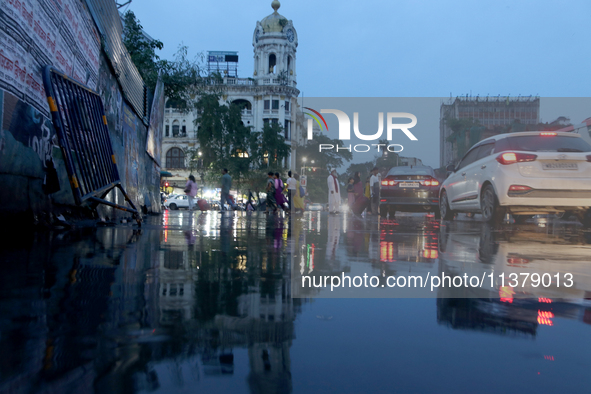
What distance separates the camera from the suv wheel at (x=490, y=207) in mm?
9016

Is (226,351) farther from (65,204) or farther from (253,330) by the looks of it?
(65,204)

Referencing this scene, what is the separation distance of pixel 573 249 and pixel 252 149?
3724 cm

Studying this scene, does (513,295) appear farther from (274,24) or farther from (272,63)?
(274,24)

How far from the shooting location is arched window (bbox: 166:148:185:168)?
68.0 metres

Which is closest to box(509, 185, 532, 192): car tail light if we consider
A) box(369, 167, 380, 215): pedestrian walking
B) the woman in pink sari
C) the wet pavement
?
the wet pavement

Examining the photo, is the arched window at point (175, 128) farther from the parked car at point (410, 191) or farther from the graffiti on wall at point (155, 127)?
the parked car at point (410, 191)

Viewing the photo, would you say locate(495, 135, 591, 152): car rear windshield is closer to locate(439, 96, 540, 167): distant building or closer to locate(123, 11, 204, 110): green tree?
locate(123, 11, 204, 110): green tree

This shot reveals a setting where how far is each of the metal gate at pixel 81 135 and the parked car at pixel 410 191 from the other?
8.79m

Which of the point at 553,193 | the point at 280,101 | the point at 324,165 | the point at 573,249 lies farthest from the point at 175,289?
the point at 324,165

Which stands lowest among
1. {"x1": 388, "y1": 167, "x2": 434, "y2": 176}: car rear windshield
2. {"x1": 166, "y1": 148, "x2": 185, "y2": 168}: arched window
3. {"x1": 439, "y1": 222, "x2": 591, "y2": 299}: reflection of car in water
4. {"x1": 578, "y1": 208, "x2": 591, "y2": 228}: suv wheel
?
{"x1": 439, "y1": 222, "x2": 591, "y2": 299}: reflection of car in water

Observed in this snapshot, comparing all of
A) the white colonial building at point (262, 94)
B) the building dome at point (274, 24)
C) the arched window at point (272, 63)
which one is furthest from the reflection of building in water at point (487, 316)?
the building dome at point (274, 24)

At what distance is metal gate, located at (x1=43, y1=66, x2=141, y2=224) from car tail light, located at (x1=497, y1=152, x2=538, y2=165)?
5.86 m

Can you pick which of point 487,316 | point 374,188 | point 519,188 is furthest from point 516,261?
point 374,188

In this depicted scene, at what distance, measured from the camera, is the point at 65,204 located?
23.7ft
